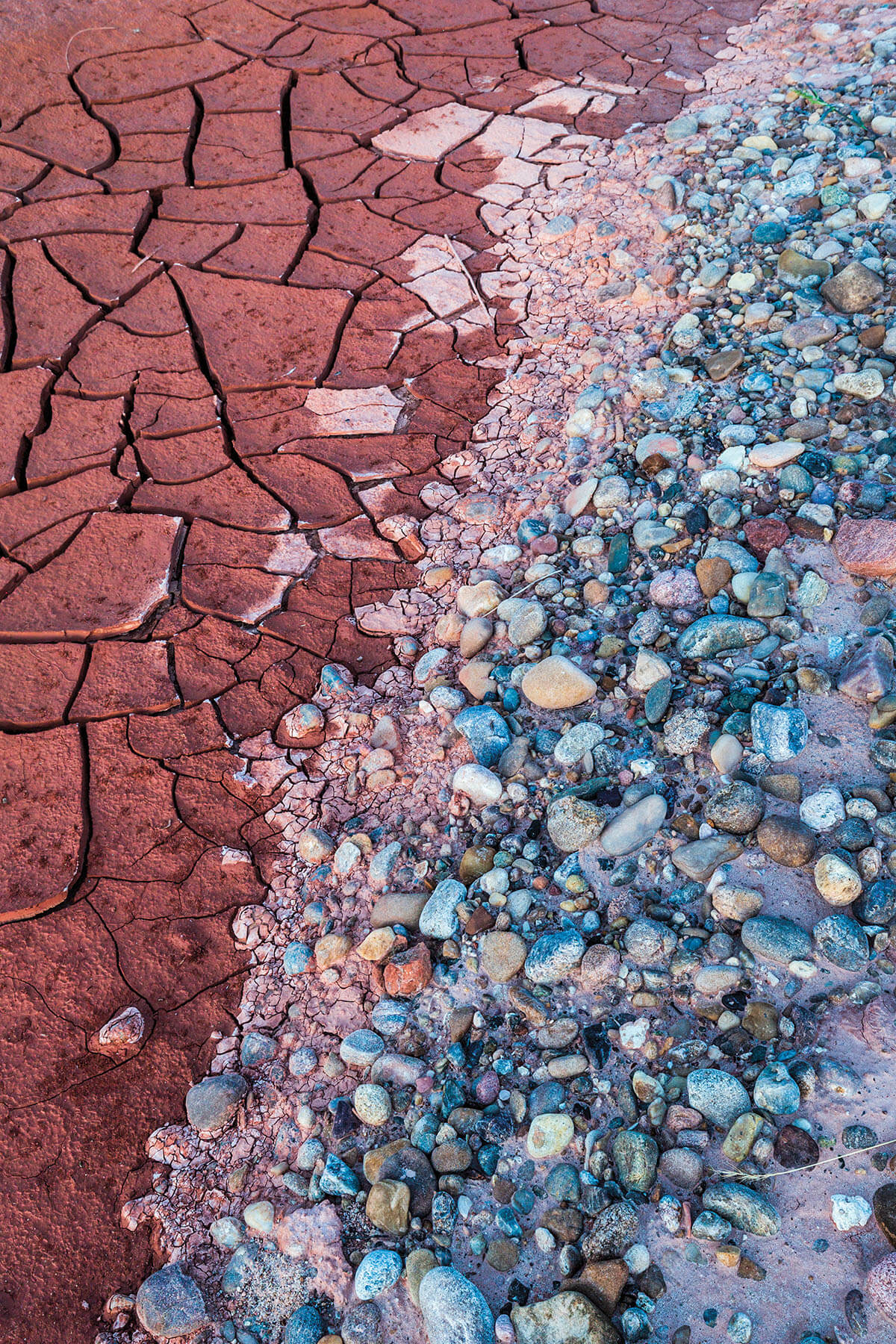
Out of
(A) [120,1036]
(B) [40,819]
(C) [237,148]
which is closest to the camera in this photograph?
(A) [120,1036]

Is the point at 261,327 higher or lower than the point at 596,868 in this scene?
higher

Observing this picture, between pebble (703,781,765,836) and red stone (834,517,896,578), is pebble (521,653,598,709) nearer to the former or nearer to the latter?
pebble (703,781,765,836)

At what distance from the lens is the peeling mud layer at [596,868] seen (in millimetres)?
1366

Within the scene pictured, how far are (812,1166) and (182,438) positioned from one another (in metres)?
2.87

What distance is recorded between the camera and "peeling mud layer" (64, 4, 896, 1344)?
1.37 meters

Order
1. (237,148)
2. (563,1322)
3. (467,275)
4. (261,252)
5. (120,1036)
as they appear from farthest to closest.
Result: 1. (237,148)
2. (261,252)
3. (467,275)
4. (120,1036)
5. (563,1322)

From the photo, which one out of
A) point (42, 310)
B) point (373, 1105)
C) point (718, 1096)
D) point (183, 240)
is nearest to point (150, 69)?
point (183, 240)

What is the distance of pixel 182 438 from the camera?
3146 millimetres

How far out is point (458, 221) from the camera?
394 centimetres

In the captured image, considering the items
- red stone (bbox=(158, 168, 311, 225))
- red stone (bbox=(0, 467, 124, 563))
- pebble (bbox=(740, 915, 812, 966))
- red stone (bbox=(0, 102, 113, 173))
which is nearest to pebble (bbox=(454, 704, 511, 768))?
pebble (bbox=(740, 915, 812, 966))

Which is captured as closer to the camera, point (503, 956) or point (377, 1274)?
point (377, 1274)

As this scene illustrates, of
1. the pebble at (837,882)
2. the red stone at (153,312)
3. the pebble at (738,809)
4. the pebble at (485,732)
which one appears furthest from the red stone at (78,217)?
the pebble at (837,882)

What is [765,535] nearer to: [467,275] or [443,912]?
[443,912]

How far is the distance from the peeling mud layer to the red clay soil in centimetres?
6
